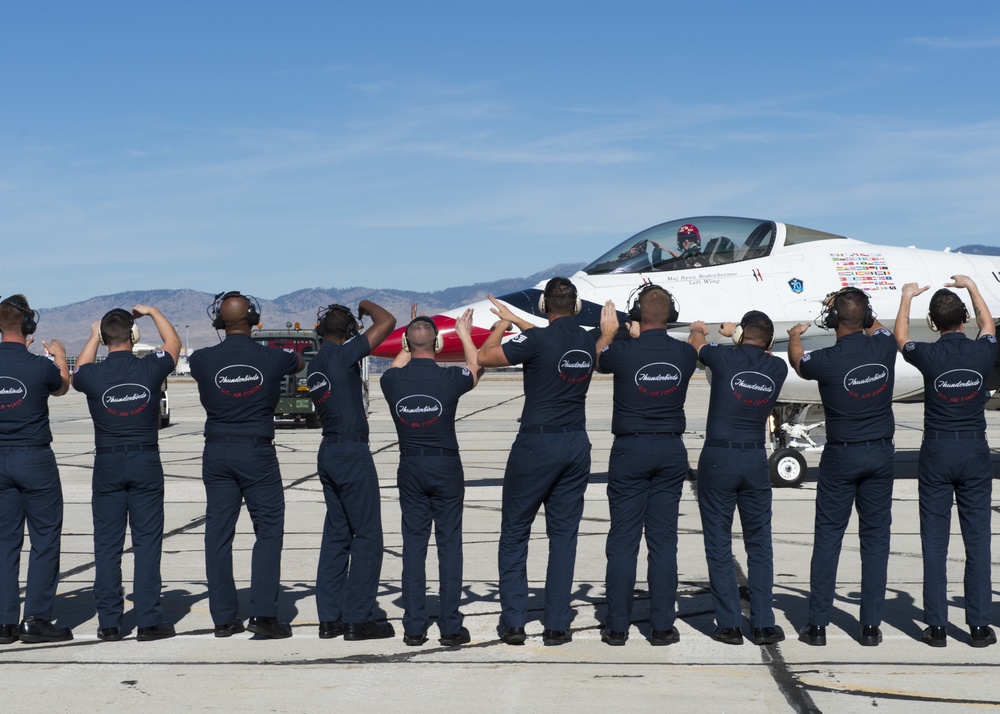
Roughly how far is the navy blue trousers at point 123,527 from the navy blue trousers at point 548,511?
7.24 feet

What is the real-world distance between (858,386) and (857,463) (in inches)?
19.0

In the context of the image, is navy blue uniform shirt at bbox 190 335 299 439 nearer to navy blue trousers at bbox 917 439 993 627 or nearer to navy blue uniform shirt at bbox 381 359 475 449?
navy blue uniform shirt at bbox 381 359 475 449

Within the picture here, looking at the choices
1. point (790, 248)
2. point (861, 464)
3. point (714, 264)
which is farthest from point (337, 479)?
point (790, 248)

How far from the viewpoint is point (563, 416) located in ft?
21.3

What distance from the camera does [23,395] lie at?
6.50m

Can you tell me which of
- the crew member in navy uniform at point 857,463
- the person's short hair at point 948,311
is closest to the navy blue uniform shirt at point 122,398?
the crew member in navy uniform at point 857,463

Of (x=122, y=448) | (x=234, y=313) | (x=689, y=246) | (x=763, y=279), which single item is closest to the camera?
(x=122, y=448)

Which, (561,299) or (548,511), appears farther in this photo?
(561,299)

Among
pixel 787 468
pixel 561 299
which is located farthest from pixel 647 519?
pixel 787 468

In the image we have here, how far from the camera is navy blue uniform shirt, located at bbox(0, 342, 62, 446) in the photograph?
6477 millimetres

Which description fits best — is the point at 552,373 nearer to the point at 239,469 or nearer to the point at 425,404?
the point at 425,404

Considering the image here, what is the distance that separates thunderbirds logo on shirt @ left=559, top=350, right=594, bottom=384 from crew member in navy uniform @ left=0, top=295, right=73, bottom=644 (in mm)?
3221

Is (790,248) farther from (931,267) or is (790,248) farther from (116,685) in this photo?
(116,685)

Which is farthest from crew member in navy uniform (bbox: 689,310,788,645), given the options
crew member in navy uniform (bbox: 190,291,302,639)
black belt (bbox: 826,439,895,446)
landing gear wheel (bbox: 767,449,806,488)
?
landing gear wheel (bbox: 767,449,806,488)
